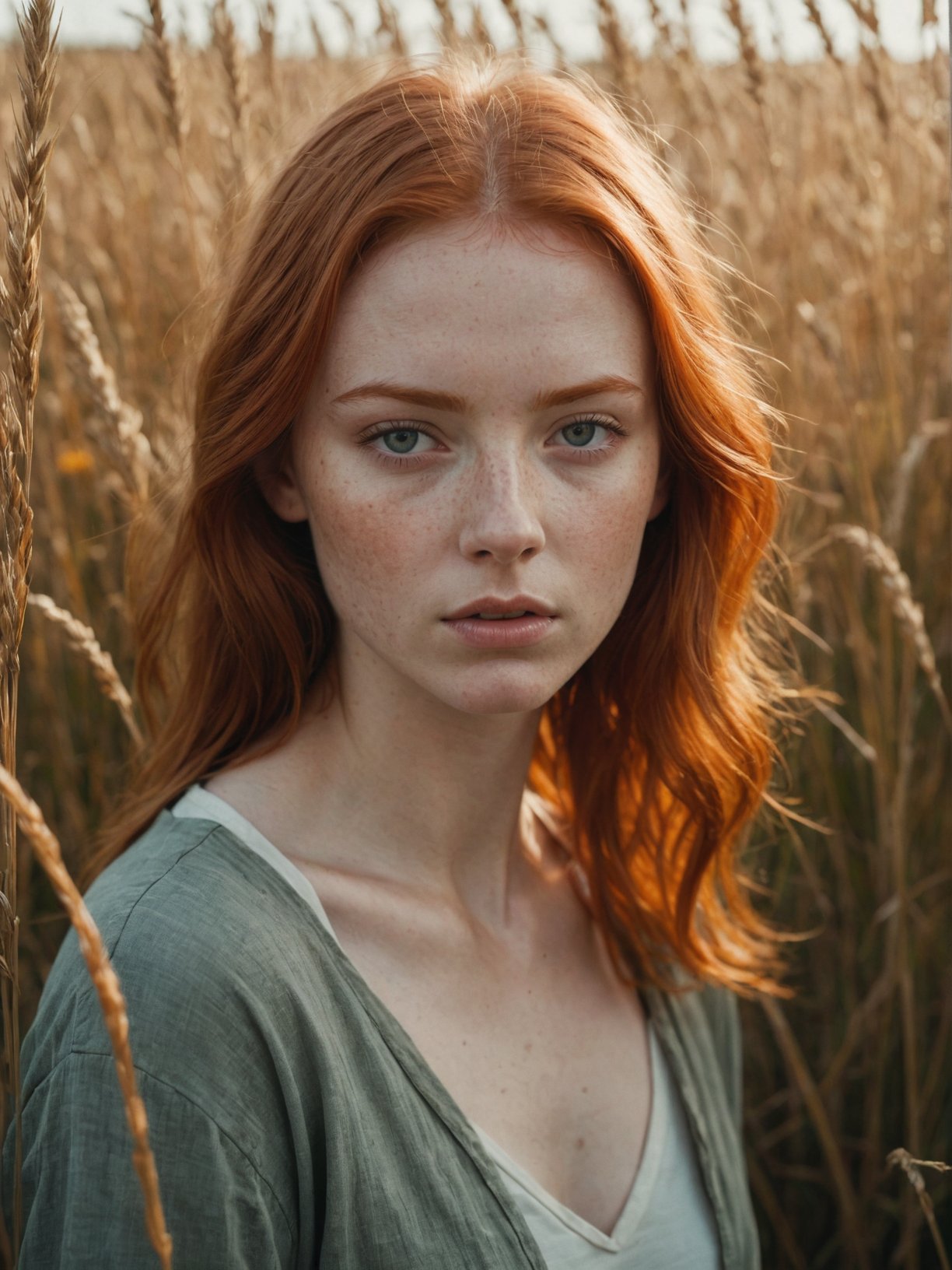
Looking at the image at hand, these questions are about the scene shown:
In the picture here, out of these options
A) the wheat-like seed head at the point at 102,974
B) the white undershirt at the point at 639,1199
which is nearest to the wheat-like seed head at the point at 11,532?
the wheat-like seed head at the point at 102,974

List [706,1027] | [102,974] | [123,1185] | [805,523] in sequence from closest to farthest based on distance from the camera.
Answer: [102,974], [123,1185], [706,1027], [805,523]

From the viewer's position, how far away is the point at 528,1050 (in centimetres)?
137

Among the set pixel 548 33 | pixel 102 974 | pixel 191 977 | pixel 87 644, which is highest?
pixel 548 33

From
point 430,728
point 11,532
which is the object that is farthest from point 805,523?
point 11,532

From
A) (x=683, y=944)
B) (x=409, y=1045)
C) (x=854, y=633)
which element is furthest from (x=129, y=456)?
(x=854, y=633)

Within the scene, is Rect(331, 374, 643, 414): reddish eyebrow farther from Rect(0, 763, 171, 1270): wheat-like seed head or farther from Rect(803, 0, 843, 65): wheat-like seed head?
Rect(803, 0, 843, 65): wheat-like seed head

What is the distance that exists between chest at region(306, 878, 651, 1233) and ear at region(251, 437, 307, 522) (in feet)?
1.33

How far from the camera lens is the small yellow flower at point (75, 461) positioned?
240 cm

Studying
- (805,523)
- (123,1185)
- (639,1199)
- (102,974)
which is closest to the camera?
(102,974)

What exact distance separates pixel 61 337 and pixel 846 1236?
6.91 ft

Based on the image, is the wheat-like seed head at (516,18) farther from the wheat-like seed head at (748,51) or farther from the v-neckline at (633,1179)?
the v-neckline at (633,1179)

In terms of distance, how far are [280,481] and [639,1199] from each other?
888mm

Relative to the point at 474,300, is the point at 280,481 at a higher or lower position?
lower

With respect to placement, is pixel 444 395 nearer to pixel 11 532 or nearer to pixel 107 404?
pixel 11 532
